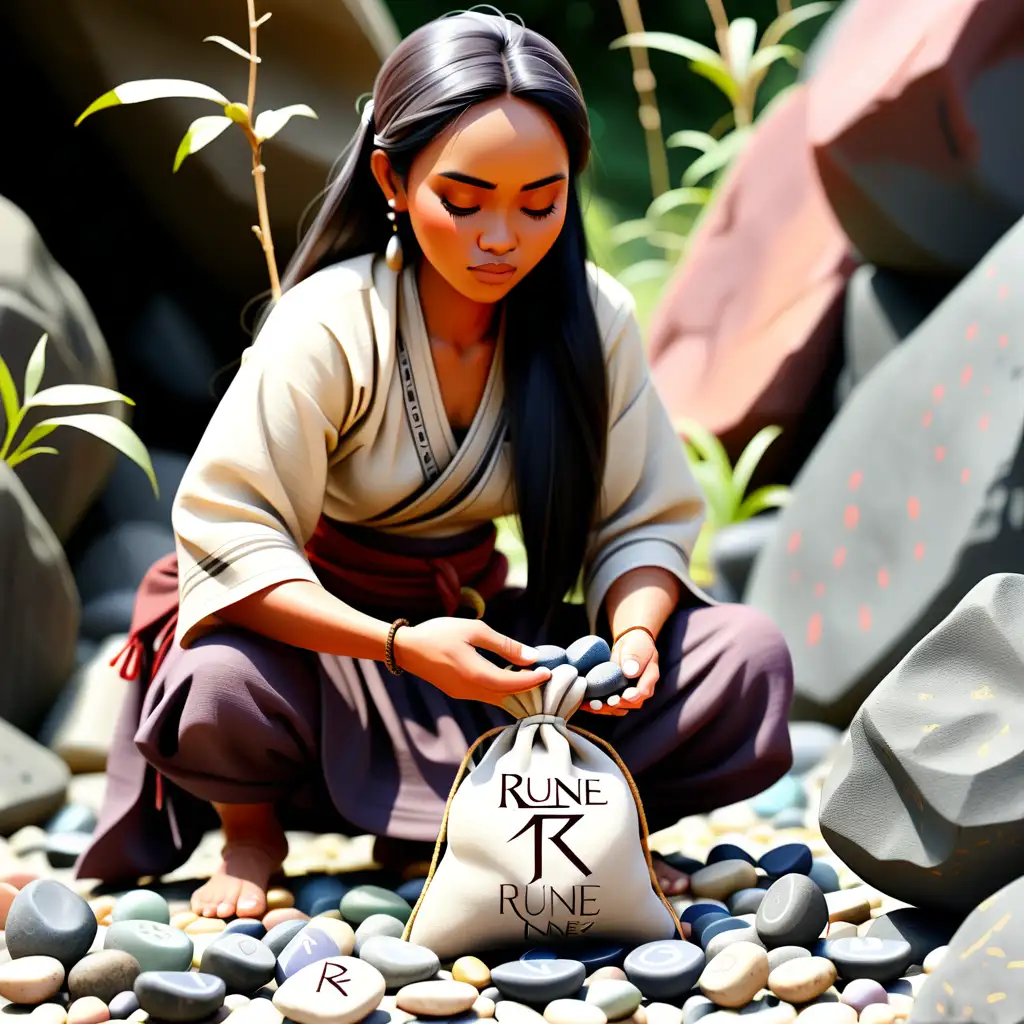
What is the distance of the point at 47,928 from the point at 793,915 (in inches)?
38.9

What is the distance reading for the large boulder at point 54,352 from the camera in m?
3.46

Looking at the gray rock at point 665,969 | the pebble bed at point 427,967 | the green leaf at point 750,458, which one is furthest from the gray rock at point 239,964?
the green leaf at point 750,458

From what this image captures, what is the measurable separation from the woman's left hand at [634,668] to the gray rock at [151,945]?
0.64m

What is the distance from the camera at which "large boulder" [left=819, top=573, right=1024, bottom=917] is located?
1.92 m

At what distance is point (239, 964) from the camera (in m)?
2.00

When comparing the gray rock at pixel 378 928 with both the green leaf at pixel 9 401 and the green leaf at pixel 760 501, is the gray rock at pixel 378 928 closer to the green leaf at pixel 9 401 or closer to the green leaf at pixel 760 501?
the green leaf at pixel 9 401

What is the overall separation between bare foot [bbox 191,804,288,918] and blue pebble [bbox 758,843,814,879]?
0.78m

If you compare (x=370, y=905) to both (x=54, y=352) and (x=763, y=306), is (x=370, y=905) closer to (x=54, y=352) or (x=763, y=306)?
(x=54, y=352)

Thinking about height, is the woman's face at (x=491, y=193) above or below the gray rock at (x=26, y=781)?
above

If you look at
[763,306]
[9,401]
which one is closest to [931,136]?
[763,306]

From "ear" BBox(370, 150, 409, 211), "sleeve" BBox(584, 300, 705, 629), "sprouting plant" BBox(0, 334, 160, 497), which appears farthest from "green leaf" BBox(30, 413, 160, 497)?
"sleeve" BBox(584, 300, 705, 629)

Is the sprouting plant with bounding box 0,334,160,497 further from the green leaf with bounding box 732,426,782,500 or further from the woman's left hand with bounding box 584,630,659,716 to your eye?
the green leaf with bounding box 732,426,782,500

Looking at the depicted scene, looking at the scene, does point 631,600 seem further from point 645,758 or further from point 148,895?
point 148,895

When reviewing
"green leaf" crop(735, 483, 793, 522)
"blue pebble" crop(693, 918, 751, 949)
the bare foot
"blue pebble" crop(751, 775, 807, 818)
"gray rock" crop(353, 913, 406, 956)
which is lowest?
"blue pebble" crop(751, 775, 807, 818)
